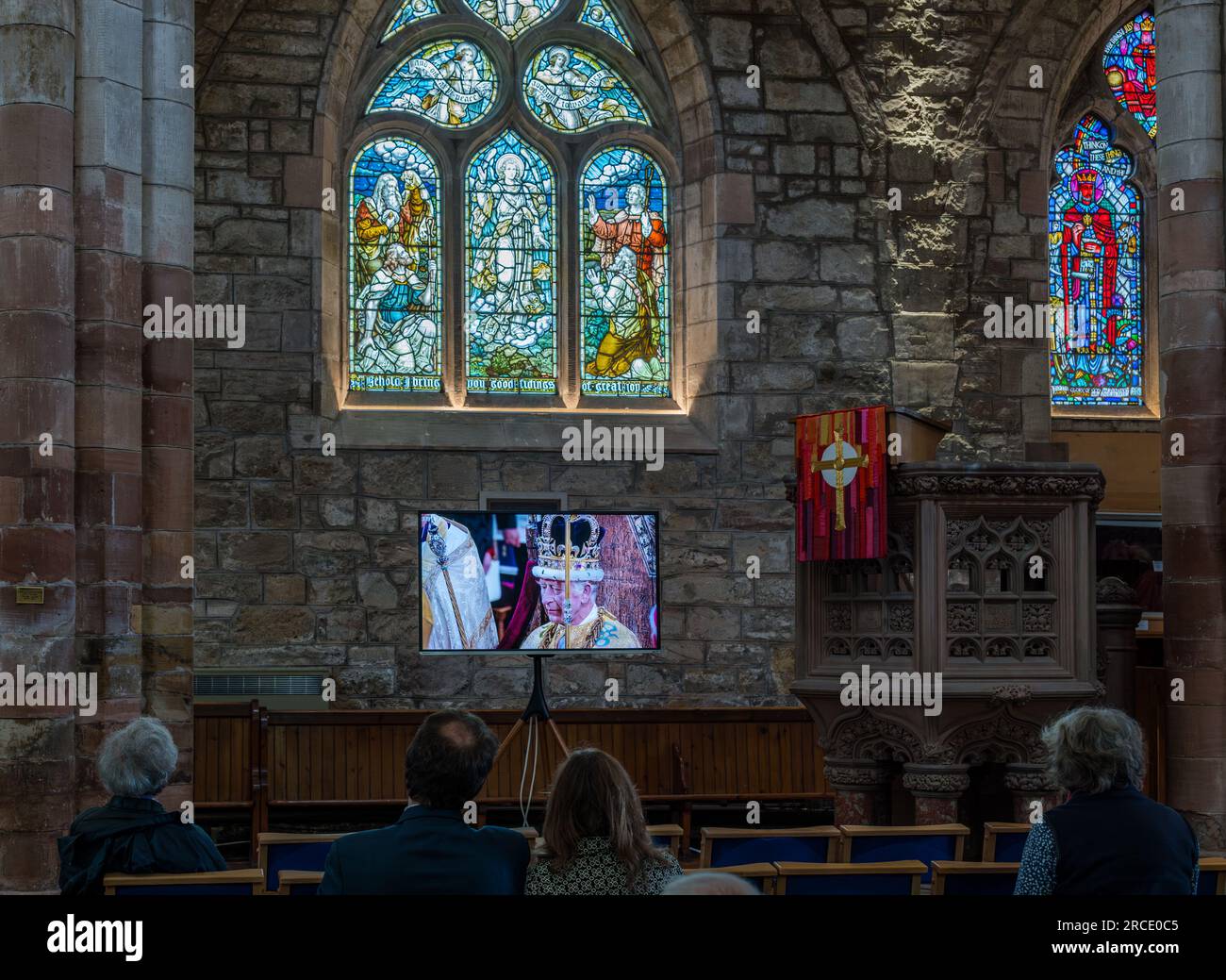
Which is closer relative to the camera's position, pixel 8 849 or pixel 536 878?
pixel 536 878

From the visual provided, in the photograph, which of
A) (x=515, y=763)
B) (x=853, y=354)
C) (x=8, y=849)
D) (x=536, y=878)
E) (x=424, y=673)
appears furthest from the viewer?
(x=853, y=354)

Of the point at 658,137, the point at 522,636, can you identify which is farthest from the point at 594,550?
the point at 658,137

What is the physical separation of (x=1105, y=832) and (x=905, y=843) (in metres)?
1.31

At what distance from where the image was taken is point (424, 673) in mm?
9844

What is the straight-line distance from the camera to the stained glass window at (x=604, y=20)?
35.6 ft

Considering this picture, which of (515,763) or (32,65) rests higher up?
(32,65)

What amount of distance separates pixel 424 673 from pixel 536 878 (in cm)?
675

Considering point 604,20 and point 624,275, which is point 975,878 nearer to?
point 624,275

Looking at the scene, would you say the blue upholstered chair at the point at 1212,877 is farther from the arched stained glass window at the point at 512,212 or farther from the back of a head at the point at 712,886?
the arched stained glass window at the point at 512,212

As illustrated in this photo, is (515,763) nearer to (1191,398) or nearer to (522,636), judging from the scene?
(522,636)

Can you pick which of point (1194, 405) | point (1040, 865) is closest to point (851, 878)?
point (1040, 865)

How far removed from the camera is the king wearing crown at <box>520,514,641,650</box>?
705cm

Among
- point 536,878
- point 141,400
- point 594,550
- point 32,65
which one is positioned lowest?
point 536,878
